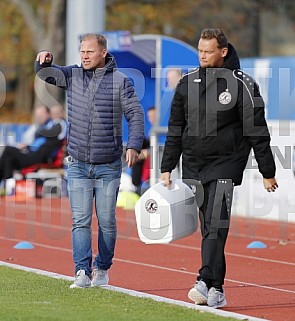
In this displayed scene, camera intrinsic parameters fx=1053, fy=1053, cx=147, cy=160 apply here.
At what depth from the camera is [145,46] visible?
21.9 meters

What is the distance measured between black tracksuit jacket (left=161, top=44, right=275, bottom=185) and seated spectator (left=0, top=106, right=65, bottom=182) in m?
13.1

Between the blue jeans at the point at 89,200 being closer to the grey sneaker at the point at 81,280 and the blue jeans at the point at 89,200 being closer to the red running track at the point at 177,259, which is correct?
the grey sneaker at the point at 81,280

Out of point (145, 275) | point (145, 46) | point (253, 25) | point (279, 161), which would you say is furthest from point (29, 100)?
point (145, 275)

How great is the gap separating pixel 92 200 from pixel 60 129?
40.4 feet

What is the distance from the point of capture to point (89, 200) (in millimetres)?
9242

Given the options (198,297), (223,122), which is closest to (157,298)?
(198,297)

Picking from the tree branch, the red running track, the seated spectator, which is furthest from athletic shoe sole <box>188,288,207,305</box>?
the tree branch

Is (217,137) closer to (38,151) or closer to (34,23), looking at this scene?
(38,151)

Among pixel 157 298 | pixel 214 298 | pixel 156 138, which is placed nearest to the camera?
pixel 214 298

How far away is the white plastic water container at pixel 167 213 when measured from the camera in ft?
28.1

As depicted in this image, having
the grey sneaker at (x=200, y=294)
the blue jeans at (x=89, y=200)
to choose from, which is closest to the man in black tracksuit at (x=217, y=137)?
the grey sneaker at (x=200, y=294)

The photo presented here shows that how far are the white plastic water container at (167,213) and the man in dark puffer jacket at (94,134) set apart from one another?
606mm

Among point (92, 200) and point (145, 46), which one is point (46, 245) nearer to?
point (92, 200)

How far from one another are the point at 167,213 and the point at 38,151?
1338 centimetres
